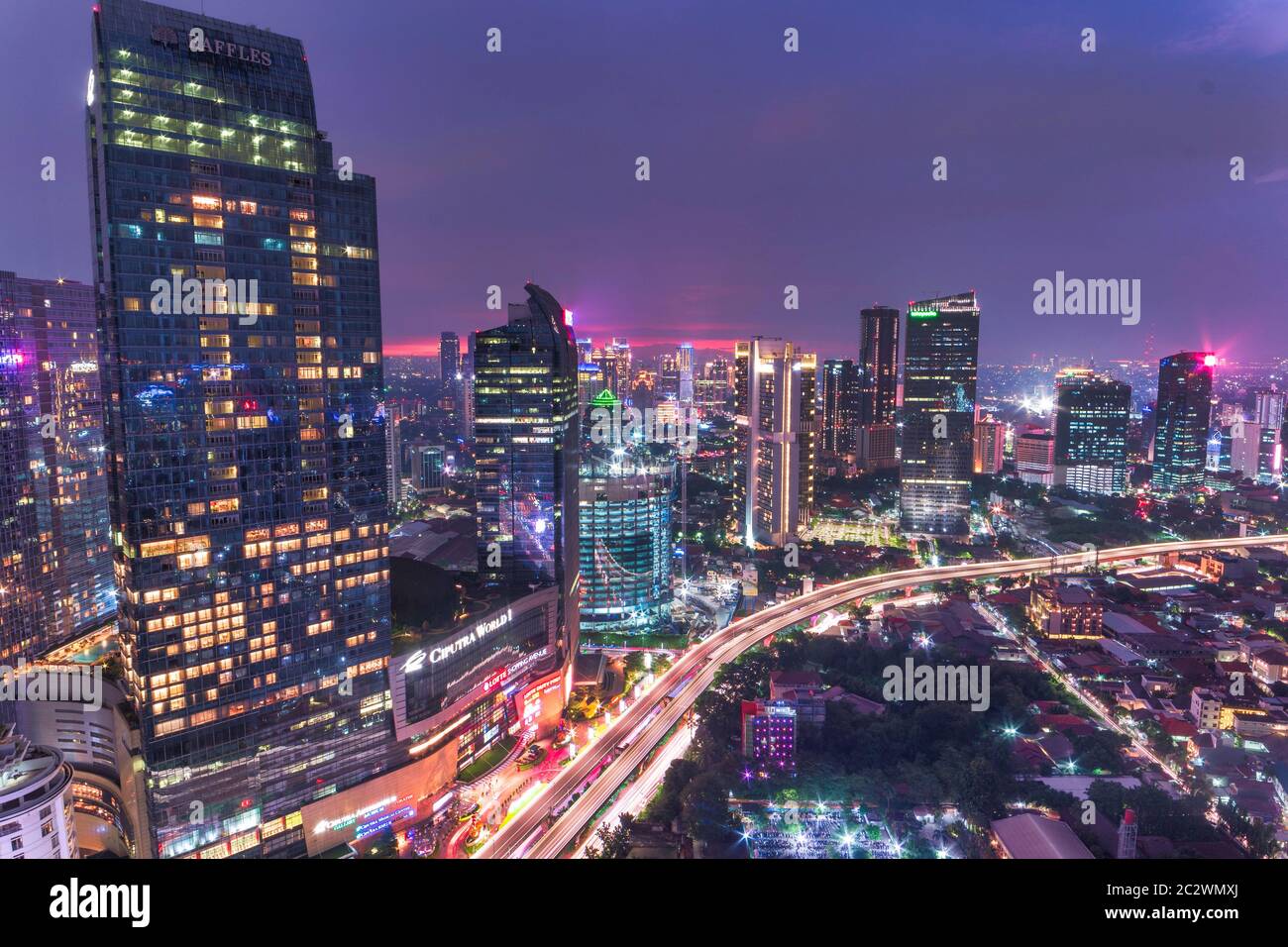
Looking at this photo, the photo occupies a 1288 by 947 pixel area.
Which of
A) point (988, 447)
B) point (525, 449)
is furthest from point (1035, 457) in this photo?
point (525, 449)

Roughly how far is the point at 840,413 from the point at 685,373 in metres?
12.9

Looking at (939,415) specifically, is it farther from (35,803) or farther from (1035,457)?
(35,803)

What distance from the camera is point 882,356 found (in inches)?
1356

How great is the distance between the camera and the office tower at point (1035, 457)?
31.1 m

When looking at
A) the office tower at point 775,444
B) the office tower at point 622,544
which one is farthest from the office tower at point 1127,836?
the office tower at point 775,444

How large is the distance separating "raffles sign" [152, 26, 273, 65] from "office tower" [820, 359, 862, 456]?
27.9m

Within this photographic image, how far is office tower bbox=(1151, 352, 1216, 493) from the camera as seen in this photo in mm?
27406

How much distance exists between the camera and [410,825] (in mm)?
8992

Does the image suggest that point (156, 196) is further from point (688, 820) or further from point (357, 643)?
point (688, 820)

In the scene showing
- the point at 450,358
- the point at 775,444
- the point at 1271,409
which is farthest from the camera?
the point at 450,358
